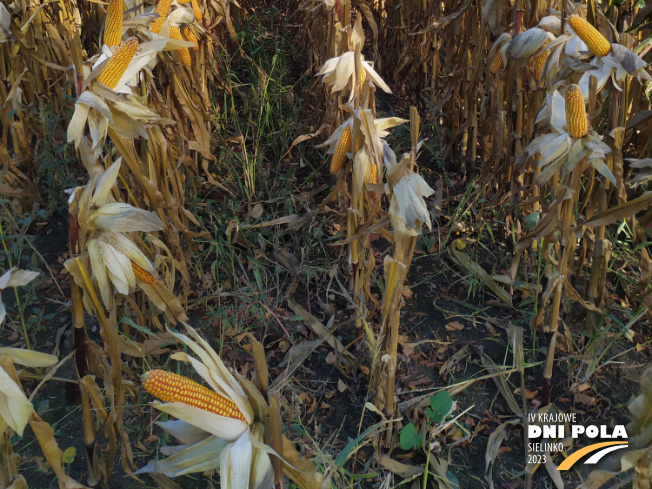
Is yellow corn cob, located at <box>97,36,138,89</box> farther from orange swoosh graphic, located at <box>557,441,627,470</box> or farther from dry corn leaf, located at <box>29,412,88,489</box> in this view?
orange swoosh graphic, located at <box>557,441,627,470</box>

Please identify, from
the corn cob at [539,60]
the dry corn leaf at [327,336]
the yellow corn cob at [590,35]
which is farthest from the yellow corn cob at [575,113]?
the dry corn leaf at [327,336]

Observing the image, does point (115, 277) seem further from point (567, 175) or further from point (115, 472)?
point (567, 175)

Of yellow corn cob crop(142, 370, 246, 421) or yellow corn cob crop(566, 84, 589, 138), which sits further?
yellow corn cob crop(566, 84, 589, 138)

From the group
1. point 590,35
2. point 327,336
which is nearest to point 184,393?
point 327,336

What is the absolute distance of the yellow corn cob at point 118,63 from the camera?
153 centimetres

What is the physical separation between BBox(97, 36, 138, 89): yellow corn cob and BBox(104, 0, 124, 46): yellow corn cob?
11 cm

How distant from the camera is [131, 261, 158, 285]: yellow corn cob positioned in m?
1.60

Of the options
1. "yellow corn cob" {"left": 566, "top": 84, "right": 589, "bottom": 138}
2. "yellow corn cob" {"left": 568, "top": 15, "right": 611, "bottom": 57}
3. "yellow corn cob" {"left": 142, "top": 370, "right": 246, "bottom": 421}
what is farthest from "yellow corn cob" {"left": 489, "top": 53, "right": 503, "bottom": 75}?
"yellow corn cob" {"left": 142, "top": 370, "right": 246, "bottom": 421}

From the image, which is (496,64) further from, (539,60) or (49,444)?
(49,444)

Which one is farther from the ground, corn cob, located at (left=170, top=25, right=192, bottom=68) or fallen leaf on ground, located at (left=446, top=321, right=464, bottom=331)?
corn cob, located at (left=170, top=25, right=192, bottom=68)

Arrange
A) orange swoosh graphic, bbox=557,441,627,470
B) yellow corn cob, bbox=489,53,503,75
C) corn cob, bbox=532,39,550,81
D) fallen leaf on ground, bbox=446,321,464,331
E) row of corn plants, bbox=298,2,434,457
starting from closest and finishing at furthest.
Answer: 1. row of corn plants, bbox=298,2,434,457
2. orange swoosh graphic, bbox=557,441,627,470
3. corn cob, bbox=532,39,550,81
4. fallen leaf on ground, bbox=446,321,464,331
5. yellow corn cob, bbox=489,53,503,75

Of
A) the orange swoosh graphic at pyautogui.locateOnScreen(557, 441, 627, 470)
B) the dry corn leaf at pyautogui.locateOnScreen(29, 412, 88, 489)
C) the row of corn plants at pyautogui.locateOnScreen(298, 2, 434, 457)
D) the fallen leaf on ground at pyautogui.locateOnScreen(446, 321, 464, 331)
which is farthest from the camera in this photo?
the fallen leaf on ground at pyautogui.locateOnScreen(446, 321, 464, 331)

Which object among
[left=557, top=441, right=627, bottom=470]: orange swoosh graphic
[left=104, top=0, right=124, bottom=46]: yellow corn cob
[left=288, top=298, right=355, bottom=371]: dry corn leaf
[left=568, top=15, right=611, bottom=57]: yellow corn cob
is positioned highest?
[left=104, top=0, right=124, bottom=46]: yellow corn cob

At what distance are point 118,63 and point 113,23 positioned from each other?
0.56 ft
